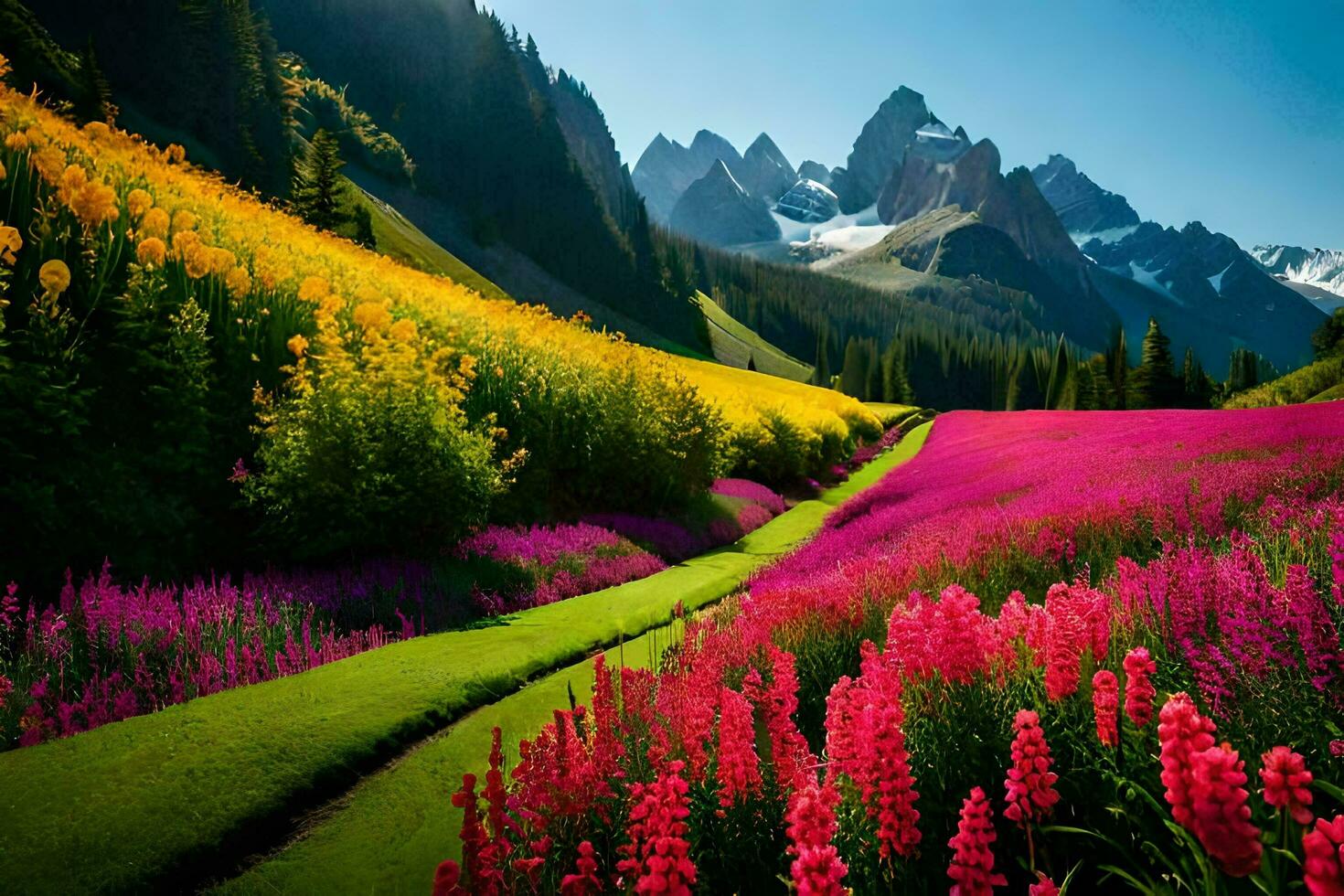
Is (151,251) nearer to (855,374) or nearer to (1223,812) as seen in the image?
(1223,812)

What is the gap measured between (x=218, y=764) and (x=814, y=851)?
394 cm

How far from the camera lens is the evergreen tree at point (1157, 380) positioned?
63438 mm

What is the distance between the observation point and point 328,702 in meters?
5.17

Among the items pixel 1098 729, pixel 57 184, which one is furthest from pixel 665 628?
pixel 57 184

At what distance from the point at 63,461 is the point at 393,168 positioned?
10364cm

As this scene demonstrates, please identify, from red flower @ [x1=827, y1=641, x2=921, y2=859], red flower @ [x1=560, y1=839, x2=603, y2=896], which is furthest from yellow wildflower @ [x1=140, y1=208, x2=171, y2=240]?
red flower @ [x1=827, y1=641, x2=921, y2=859]

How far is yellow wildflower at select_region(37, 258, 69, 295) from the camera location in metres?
6.93

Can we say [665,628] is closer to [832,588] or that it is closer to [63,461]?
[832,588]

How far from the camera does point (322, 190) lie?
44.0 m

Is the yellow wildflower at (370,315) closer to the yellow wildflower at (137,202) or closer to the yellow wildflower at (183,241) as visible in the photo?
the yellow wildflower at (183,241)

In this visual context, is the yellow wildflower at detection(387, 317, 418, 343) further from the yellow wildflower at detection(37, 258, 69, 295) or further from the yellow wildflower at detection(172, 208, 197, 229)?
the yellow wildflower at detection(37, 258, 69, 295)

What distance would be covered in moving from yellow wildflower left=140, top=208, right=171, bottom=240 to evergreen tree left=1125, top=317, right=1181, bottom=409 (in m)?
73.2

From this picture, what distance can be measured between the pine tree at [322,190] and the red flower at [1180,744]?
47568 millimetres

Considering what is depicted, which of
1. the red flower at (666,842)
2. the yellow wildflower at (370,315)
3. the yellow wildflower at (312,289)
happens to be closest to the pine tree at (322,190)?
the yellow wildflower at (312,289)
